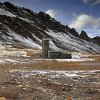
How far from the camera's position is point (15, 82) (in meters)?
26.7

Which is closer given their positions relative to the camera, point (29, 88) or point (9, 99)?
point (9, 99)

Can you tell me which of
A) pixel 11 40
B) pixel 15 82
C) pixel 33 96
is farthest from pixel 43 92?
pixel 11 40

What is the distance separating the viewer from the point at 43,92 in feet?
73.6

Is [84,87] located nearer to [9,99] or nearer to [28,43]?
[9,99]

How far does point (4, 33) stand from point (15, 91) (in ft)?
589

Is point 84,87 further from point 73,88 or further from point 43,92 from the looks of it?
point 43,92

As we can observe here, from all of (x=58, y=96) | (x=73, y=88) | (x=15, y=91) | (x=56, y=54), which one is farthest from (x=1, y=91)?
(x=56, y=54)

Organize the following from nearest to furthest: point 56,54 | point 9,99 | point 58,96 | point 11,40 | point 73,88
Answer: point 9,99, point 58,96, point 73,88, point 56,54, point 11,40

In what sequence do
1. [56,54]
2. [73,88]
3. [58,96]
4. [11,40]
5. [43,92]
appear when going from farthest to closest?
1. [11,40]
2. [56,54]
3. [73,88]
4. [43,92]
5. [58,96]

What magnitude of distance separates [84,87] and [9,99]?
300 inches

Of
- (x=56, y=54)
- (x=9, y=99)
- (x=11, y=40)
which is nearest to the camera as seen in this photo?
(x=9, y=99)

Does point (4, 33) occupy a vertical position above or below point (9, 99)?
above

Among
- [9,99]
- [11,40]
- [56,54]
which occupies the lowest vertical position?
[9,99]

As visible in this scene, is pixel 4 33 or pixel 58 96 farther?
pixel 4 33
